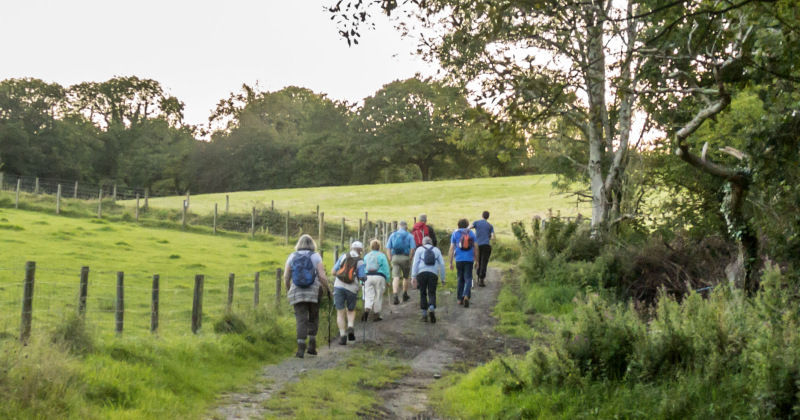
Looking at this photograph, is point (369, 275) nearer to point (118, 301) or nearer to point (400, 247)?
point (400, 247)

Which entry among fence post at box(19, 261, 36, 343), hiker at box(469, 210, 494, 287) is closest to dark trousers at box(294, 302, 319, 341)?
fence post at box(19, 261, 36, 343)

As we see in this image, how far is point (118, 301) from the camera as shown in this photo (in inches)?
485

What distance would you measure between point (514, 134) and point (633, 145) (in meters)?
20.8

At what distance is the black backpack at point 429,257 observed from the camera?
16.3 m

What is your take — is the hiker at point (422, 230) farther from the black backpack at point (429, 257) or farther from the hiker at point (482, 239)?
the black backpack at point (429, 257)

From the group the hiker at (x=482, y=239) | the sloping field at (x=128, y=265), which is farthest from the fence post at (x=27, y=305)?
the hiker at (x=482, y=239)

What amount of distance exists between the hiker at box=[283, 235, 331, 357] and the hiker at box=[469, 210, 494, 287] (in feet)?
25.5

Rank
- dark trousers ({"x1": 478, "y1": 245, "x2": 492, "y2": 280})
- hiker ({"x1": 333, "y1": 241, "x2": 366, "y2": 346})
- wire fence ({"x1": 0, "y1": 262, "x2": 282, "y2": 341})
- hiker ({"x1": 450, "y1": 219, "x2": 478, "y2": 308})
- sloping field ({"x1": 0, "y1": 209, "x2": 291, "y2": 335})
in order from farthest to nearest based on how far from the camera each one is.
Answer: dark trousers ({"x1": 478, "y1": 245, "x2": 492, "y2": 280}) → hiker ({"x1": 450, "y1": 219, "x2": 478, "y2": 308}) → sloping field ({"x1": 0, "y1": 209, "x2": 291, "y2": 335}) → hiker ({"x1": 333, "y1": 241, "x2": 366, "y2": 346}) → wire fence ({"x1": 0, "y1": 262, "x2": 282, "y2": 341})

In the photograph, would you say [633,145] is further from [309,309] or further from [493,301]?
[309,309]

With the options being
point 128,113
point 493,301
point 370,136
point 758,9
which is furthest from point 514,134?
point 128,113

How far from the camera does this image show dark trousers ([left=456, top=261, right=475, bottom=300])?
17984 mm

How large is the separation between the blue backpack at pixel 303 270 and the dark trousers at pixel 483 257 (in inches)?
360

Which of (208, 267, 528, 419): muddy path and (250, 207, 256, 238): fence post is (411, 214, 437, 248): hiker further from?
(250, 207, 256, 238): fence post

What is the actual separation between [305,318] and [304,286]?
56 cm
